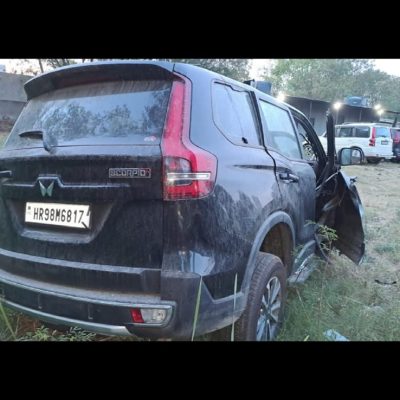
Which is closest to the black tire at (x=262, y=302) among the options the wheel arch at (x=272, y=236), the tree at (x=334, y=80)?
the wheel arch at (x=272, y=236)

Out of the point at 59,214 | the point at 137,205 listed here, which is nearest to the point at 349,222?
the point at 137,205

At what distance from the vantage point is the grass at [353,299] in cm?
300

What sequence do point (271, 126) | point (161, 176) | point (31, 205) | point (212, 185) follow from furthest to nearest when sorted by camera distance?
1. point (271, 126)
2. point (31, 205)
3. point (212, 185)
4. point (161, 176)

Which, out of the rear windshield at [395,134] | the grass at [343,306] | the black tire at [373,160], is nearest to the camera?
the grass at [343,306]

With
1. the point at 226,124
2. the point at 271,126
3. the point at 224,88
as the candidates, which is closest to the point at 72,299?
the point at 226,124

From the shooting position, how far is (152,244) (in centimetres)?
189

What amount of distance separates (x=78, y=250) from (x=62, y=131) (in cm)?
70

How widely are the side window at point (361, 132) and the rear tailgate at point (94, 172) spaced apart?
18.0 metres

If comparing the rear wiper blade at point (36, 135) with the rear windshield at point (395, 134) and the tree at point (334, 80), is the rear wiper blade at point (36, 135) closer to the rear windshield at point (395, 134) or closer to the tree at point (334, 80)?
the rear windshield at point (395, 134)

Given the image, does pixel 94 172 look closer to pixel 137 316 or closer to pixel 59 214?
pixel 59 214

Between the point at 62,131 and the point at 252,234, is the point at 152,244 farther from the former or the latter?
the point at 62,131

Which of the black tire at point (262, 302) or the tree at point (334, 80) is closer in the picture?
the black tire at point (262, 302)

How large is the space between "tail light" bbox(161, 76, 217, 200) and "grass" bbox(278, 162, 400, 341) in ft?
5.05

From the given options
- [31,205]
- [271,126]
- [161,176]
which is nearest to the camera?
[161,176]
